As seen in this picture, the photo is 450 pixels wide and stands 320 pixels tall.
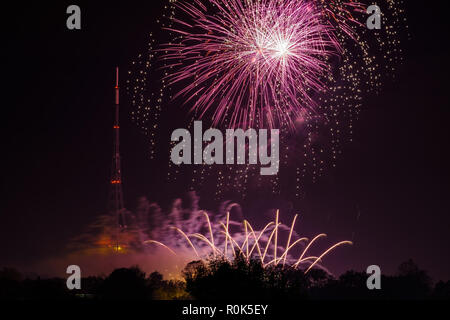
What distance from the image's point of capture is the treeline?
45.7 meters

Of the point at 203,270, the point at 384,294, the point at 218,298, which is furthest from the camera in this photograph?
the point at 384,294

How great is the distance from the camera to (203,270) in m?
47.9

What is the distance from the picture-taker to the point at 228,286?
149ft

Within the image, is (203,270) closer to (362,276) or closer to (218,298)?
(218,298)

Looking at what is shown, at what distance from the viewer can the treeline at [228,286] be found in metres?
45.7
